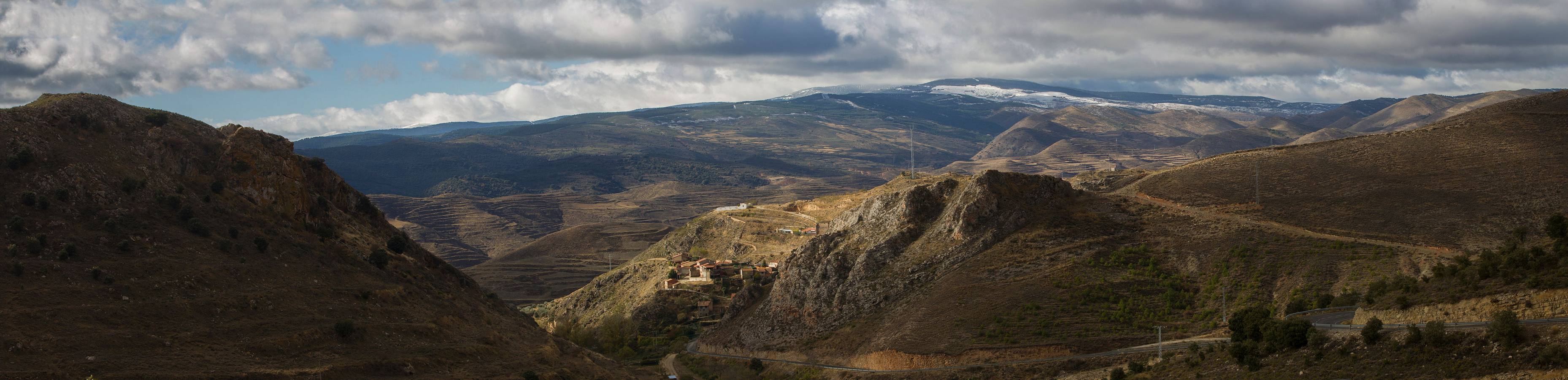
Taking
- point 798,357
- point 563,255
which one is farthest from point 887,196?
point 563,255

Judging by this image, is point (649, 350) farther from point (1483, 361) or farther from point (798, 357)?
point (1483, 361)

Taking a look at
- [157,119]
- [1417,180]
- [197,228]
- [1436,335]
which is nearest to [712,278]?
[157,119]

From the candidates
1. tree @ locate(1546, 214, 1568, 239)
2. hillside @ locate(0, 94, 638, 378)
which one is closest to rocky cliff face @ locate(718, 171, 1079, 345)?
hillside @ locate(0, 94, 638, 378)

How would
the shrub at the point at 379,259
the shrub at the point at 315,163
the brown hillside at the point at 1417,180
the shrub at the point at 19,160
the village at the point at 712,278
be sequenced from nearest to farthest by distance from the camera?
the shrub at the point at 19,160 → the shrub at the point at 379,259 → the shrub at the point at 315,163 → the brown hillside at the point at 1417,180 → the village at the point at 712,278

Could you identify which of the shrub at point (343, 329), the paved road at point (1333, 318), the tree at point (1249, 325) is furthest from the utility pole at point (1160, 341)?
the shrub at point (343, 329)

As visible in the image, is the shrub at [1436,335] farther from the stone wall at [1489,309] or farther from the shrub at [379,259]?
the shrub at [379,259]

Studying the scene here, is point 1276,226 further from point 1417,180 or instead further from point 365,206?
point 365,206
